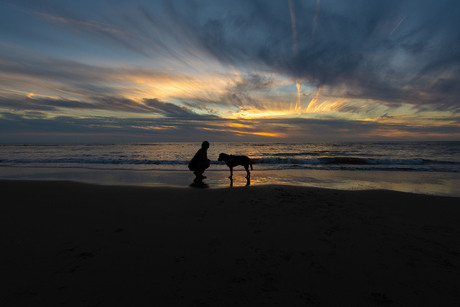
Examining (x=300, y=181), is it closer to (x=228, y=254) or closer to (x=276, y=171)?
(x=276, y=171)

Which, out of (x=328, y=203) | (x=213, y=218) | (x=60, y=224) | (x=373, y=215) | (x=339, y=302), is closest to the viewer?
(x=339, y=302)

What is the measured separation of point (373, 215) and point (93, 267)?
240 inches

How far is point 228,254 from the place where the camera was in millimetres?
3502

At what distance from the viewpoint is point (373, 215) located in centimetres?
552

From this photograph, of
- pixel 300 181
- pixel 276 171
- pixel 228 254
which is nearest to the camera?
pixel 228 254

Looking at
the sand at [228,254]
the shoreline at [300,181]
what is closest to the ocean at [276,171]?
the shoreline at [300,181]

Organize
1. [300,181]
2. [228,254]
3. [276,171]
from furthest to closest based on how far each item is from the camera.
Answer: [276,171]
[300,181]
[228,254]

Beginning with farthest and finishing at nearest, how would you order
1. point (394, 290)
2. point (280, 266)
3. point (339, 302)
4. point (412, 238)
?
1. point (412, 238)
2. point (280, 266)
3. point (394, 290)
4. point (339, 302)

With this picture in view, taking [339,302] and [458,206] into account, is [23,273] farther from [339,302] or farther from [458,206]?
[458,206]

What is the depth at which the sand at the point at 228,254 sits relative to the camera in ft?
8.51

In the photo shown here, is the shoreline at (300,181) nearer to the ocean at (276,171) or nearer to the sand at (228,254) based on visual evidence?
the ocean at (276,171)

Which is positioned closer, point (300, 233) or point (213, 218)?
point (300, 233)

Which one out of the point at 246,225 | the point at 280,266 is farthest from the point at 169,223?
the point at 280,266

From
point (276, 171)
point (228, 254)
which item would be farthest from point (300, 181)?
point (228, 254)
